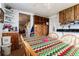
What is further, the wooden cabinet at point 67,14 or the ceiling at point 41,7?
the wooden cabinet at point 67,14

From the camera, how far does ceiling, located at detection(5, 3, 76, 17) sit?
621 mm

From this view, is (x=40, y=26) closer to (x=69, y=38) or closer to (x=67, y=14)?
(x=69, y=38)

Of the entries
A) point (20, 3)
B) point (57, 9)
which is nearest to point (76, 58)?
point (57, 9)

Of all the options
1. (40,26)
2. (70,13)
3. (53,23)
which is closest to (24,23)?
(40,26)

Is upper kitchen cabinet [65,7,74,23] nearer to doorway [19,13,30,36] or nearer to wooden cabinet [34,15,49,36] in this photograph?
wooden cabinet [34,15,49,36]

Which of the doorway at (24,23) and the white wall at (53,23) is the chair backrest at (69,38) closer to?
the white wall at (53,23)

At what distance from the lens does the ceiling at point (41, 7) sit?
0.62m

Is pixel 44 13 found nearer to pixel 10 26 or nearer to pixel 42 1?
pixel 42 1

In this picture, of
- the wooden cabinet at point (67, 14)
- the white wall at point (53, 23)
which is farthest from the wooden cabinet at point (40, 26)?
the wooden cabinet at point (67, 14)

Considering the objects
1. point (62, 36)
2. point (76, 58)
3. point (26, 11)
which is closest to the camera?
point (76, 58)

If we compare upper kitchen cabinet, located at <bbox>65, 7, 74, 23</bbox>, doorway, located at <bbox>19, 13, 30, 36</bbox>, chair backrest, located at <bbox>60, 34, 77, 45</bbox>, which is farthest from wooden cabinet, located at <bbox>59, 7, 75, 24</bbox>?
doorway, located at <bbox>19, 13, 30, 36</bbox>

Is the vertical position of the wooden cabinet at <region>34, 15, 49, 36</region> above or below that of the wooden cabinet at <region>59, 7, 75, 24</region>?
below

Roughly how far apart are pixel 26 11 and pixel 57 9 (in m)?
0.27

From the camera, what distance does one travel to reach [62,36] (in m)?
0.79
